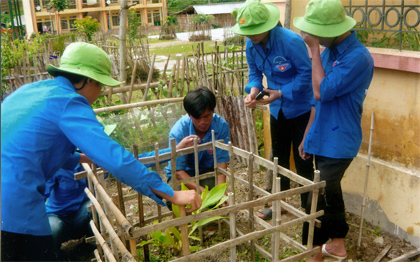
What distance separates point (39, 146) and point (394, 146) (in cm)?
266

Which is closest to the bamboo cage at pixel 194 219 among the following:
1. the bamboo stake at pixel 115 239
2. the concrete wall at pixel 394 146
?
the bamboo stake at pixel 115 239

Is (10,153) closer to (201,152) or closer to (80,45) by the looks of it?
(80,45)

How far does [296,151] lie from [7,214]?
7.52ft

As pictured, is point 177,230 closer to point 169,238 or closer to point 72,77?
point 169,238

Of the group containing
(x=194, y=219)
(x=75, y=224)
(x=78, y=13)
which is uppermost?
(x=78, y=13)

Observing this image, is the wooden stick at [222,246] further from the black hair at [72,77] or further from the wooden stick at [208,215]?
the black hair at [72,77]

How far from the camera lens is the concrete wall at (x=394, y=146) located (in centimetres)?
296

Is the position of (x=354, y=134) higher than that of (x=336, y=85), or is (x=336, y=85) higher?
(x=336, y=85)

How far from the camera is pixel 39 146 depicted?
1.91 m

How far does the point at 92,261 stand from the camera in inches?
114

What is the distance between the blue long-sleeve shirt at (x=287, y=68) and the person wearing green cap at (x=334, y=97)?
0.89 feet

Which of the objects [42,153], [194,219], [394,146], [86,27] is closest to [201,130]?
[194,219]

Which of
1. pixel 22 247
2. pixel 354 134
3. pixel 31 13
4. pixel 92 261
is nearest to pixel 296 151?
pixel 354 134

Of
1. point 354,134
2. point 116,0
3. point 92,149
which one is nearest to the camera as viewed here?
point 92,149
